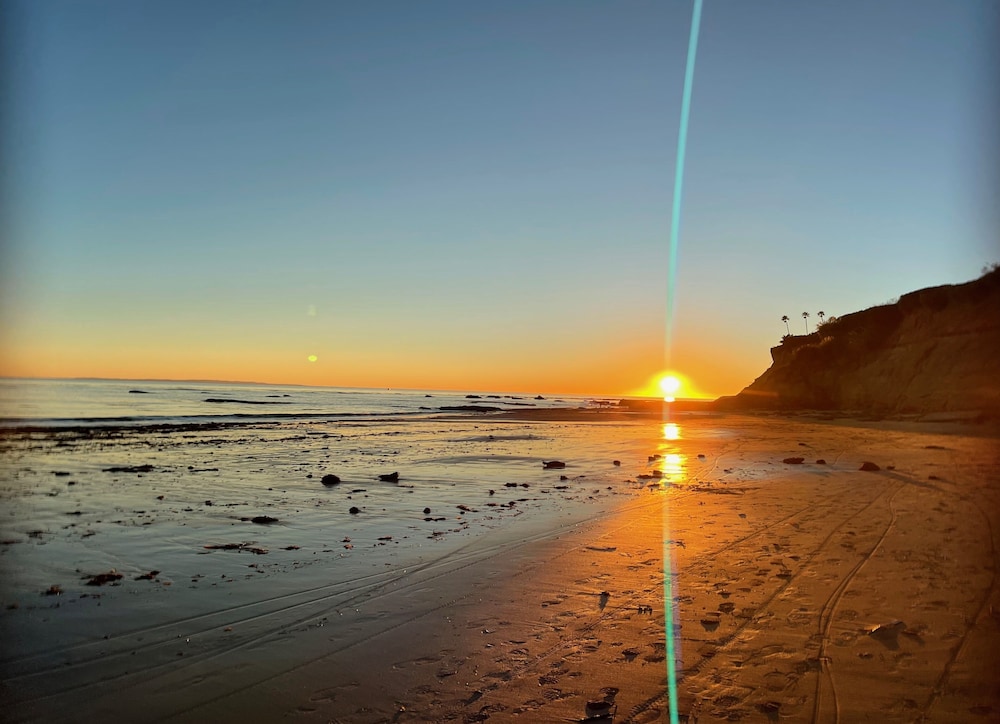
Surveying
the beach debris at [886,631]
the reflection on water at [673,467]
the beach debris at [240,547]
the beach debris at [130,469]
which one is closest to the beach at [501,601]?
the beach debris at [886,631]

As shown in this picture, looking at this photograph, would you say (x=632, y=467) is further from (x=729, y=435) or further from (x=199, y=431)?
(x=199, y=431)

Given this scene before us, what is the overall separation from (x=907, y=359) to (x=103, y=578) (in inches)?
2154

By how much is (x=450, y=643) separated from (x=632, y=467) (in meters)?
15.5

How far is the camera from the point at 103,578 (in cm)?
777

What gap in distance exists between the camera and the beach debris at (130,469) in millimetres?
18127

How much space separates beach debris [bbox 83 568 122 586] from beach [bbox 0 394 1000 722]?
0.12ft

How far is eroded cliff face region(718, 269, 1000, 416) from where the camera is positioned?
3803cm

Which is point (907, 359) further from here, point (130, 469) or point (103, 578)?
point (103, 578)

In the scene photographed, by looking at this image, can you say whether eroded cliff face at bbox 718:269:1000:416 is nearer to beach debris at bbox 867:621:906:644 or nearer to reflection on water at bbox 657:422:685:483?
reflection on water at bbox 657:422:685:483

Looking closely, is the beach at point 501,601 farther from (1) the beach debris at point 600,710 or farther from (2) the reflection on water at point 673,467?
(2) the reflection on water at point 673,467

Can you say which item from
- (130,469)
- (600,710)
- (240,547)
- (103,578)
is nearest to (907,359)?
(240,547)

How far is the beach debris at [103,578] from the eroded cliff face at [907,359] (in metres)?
41.9

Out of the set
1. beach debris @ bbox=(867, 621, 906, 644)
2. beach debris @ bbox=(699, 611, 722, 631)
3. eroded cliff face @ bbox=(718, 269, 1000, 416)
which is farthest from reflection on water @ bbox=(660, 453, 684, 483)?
eroded cliff face @ bbox=(718, 269, 1000, 416)

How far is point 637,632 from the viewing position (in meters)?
5.80
